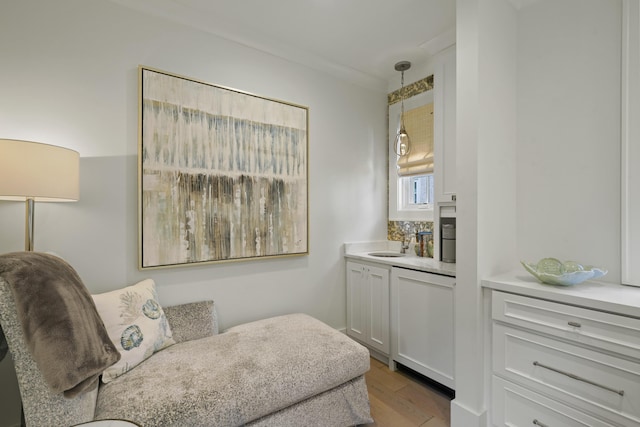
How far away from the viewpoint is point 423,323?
212 cm

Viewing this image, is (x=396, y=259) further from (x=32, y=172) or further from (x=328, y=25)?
(x=32, y=172)

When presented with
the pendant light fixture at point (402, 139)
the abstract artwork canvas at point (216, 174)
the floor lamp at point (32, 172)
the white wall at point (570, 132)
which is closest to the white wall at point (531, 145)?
the white wall at point (570, 132)

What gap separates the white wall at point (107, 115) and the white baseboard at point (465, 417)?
1.32 metres

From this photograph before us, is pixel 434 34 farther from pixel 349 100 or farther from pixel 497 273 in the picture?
pixel 497 273

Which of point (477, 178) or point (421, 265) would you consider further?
point (421, 265)

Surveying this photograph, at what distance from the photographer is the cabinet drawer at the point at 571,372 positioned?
119 cm

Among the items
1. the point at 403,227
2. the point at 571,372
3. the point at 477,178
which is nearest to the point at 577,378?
the point at 571,372

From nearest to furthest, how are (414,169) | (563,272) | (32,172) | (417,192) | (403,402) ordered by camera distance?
(32,172), (563,272), (403,402), (414,169), (417,192)

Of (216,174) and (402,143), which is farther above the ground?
(402,143)

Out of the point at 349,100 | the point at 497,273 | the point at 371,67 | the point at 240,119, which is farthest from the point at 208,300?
the point at 371,67

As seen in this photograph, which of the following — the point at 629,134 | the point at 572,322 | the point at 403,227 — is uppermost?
the point at 629,134

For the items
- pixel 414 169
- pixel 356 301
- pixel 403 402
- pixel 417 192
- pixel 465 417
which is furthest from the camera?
pixel 417 192

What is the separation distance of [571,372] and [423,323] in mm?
888

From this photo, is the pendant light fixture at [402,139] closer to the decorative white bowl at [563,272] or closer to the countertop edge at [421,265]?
the countertop edge at [421,265]
